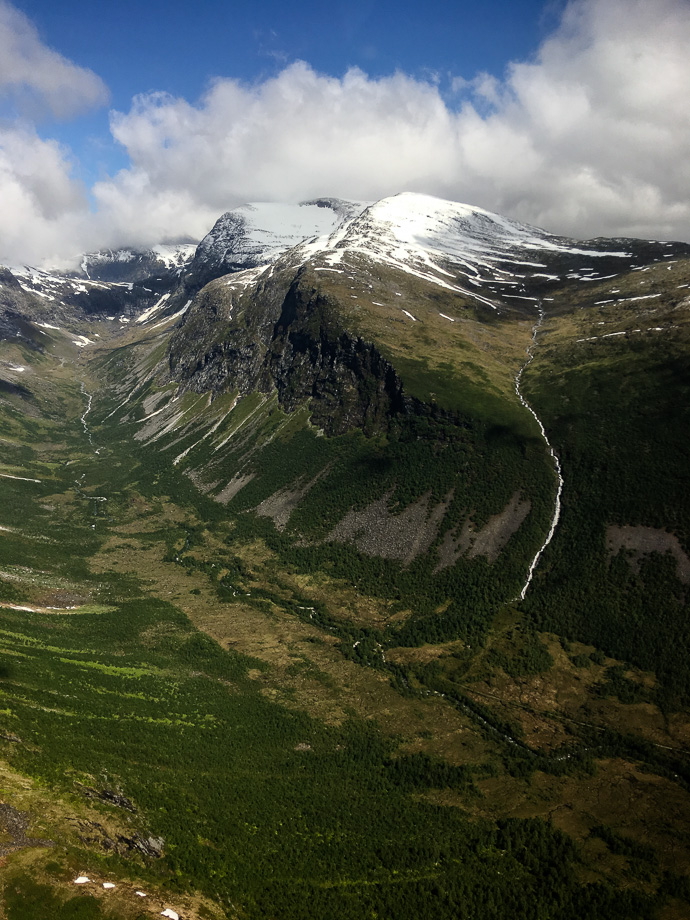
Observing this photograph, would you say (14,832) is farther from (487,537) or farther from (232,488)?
(232,488)

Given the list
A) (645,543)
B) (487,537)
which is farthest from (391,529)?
(645,543)

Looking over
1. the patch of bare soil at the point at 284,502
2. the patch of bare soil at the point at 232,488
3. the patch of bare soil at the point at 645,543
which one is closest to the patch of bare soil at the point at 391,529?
the patch of bare soil at the point at 284,502

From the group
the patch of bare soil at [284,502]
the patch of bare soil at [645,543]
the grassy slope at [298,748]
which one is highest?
the patch of bare soil at [645,543]

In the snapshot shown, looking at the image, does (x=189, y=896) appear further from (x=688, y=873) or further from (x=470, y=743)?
(x=688, y=873)

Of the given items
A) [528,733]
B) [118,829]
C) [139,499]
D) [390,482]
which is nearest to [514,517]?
[390,482]

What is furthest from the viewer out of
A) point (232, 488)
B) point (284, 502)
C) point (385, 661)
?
point (232, 488)

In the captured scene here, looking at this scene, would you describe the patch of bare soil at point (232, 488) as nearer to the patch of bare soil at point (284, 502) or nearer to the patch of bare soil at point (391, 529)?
the patch of bare soil at point (284, 502)

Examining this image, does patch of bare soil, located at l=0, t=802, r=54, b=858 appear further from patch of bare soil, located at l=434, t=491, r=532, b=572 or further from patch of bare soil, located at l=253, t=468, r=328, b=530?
patch of bare soil, located at l=253, t=468, r=328, b=530
